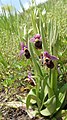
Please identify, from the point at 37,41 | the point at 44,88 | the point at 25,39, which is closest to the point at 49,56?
the point at 37,41

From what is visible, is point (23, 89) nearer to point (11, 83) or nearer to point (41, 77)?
point (11, 83)

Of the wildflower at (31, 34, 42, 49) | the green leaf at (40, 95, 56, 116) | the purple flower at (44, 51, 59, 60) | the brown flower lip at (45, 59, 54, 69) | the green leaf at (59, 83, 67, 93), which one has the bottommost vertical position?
the green leaf at (40, 95, 56, 116)

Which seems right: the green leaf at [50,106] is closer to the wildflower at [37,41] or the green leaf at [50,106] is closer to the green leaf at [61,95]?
the green leaf at [61,95]

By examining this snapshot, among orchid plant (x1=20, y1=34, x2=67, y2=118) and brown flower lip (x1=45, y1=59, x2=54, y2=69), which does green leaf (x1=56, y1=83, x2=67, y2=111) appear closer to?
orchid plant (x1=20, y1=34, x2=67, y2=118)

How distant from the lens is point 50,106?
1.79 metres

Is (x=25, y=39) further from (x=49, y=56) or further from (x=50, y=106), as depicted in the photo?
(x=50, y=106)

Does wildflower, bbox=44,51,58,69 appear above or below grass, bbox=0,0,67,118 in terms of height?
below

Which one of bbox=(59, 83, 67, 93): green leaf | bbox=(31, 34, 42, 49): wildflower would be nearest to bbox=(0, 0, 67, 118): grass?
bbox=(31, 34, 42, 49): wildflower

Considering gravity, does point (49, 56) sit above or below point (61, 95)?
above

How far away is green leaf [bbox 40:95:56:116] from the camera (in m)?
1.77

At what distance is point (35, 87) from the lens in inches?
75.2

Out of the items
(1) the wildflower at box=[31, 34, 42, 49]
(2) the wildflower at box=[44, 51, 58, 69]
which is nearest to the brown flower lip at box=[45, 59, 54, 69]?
(2) the wildflower at box=[44, 51, 58, 69]

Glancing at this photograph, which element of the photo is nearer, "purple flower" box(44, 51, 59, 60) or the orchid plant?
"purple flower" box(44, 51, 59, 60)

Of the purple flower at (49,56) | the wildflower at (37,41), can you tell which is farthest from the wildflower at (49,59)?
the wildflower at (37,41)
